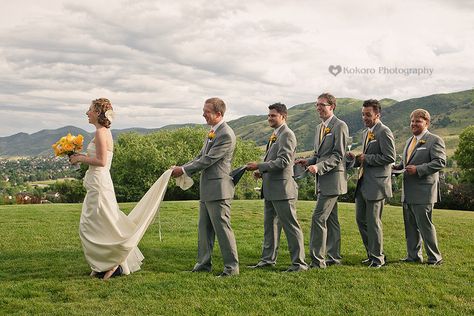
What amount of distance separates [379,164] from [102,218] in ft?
17.0

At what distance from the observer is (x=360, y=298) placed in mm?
6801

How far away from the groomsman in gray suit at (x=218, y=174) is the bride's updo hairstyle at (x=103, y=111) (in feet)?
4.79

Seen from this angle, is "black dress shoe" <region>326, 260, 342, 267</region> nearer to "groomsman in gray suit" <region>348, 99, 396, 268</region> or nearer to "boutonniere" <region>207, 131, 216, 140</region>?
"groomsman in gray suit" <region>348, 99, 396, 268</region>

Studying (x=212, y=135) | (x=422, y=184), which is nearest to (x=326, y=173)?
(x=422, y=184)

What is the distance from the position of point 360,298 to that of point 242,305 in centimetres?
174

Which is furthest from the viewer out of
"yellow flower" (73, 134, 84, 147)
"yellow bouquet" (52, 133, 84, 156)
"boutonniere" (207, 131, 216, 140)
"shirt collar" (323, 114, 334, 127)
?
"shirt collar" (323, 114, 334, 127)

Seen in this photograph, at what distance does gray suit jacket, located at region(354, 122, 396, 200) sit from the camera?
29.1 ft

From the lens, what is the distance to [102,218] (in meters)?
8.06

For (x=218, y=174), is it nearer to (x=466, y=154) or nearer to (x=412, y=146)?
(x=412, y=146)

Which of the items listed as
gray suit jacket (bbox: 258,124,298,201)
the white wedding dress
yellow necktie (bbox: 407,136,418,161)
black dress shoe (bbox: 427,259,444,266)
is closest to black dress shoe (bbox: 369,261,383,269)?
black dress shoe (bbox: 427,259,444,266)

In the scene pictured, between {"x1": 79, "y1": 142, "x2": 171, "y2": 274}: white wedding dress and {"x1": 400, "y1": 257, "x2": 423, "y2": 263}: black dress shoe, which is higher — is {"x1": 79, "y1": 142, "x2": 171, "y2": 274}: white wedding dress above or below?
above

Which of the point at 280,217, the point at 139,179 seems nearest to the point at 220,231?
the point at 280,217

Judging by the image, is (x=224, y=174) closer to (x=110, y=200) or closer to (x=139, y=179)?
(x=110, y=200)

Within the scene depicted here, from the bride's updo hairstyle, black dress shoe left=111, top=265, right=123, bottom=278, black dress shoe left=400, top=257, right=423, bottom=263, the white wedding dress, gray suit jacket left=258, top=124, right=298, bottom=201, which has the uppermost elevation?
the bride's updo hairstyle
